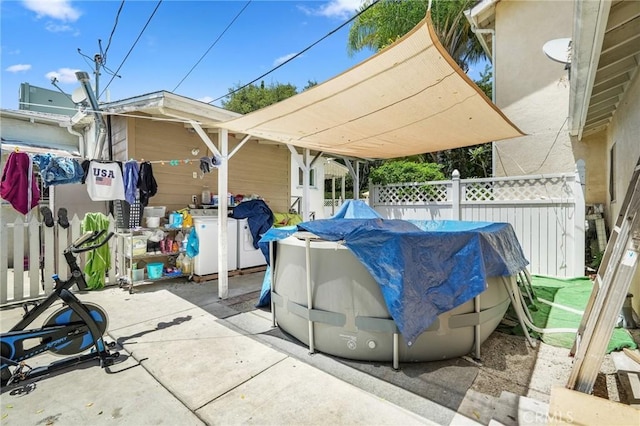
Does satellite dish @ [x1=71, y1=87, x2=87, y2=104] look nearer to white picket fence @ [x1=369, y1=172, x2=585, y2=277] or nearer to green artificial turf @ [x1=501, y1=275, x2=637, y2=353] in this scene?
white picket fence @ [x1=369, y1=172, x2=585, y2=277]

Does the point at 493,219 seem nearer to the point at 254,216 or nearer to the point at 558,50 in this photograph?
the point at 558,50

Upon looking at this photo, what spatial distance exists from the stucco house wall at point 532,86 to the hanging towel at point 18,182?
9.85m

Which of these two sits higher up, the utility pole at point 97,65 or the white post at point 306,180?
the utility pole at point 97,65

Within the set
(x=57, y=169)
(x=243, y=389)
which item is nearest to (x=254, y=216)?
(x=57, y=169)

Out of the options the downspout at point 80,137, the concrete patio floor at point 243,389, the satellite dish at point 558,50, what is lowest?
the concrete patio floor at point 243,389

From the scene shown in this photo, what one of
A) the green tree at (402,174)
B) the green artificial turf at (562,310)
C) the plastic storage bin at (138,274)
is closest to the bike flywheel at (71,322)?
the plastic storage bin at (138,274)

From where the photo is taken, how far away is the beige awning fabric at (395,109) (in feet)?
8.41

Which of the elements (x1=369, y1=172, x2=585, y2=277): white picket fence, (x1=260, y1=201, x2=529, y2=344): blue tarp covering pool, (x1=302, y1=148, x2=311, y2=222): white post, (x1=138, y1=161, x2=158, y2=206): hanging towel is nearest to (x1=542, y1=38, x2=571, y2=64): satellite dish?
(x1=369, y1=172, x2=585, y2=277): white picket fence

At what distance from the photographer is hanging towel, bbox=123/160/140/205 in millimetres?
5199

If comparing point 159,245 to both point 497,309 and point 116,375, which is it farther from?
point 497,309

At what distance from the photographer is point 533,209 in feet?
19.9

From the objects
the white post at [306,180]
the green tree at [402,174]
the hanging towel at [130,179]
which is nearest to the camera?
the hanging towel at [130,179]

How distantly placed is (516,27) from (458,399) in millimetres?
9212

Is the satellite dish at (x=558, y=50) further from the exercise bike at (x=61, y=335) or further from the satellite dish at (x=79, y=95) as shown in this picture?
the satellite dish at (x=79, y=95)
